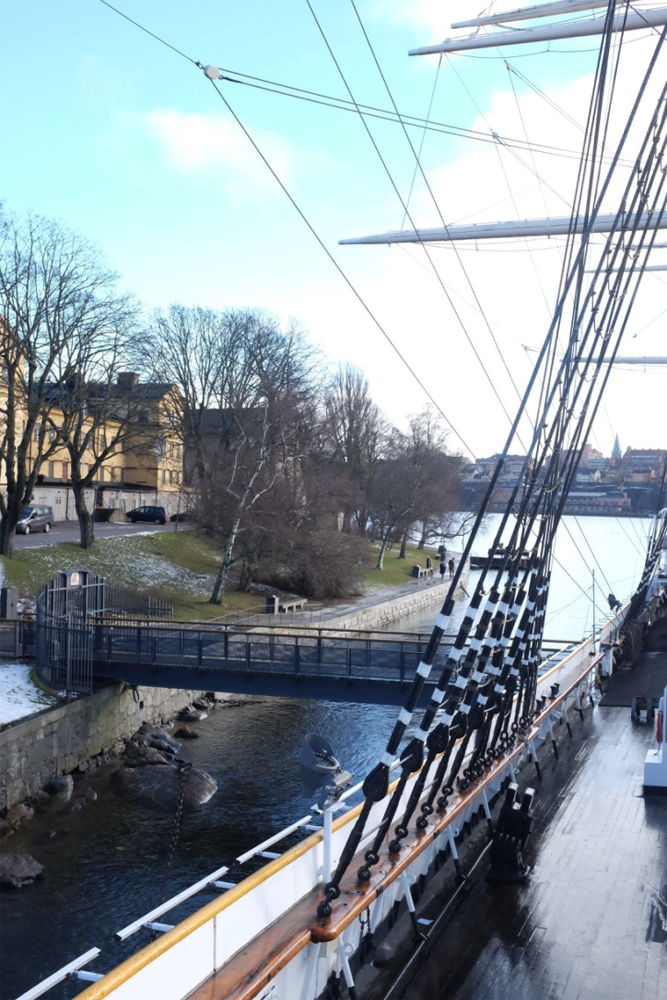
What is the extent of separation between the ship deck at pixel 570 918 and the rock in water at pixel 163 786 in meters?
8.53

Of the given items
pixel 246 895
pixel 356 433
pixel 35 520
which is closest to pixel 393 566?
pixel 356 433

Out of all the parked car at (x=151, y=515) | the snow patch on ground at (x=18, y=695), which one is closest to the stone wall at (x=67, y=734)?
the snow patch on ground at (x=18, y=695)

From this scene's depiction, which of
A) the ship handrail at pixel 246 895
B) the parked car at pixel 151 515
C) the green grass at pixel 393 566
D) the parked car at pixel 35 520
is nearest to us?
the ship handrail at pixel 246 895

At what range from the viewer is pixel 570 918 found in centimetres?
667

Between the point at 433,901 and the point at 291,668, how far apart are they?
1102 centimetres

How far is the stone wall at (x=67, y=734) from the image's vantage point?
15.5 m

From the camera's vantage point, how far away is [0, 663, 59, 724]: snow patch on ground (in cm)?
1662

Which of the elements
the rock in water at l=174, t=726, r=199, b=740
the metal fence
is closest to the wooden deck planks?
the metal fence

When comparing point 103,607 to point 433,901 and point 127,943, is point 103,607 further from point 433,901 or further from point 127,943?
point 433,901

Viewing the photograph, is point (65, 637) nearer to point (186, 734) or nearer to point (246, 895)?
point (186, 734)

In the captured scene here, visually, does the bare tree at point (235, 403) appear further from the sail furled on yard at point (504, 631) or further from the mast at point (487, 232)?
the sail furled on yard at point (504, 631)

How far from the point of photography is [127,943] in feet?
38.1

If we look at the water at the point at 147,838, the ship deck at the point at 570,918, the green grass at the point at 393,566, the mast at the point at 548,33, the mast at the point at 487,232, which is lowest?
the water at the point at 147,838

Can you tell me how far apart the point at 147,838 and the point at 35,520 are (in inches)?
1028
